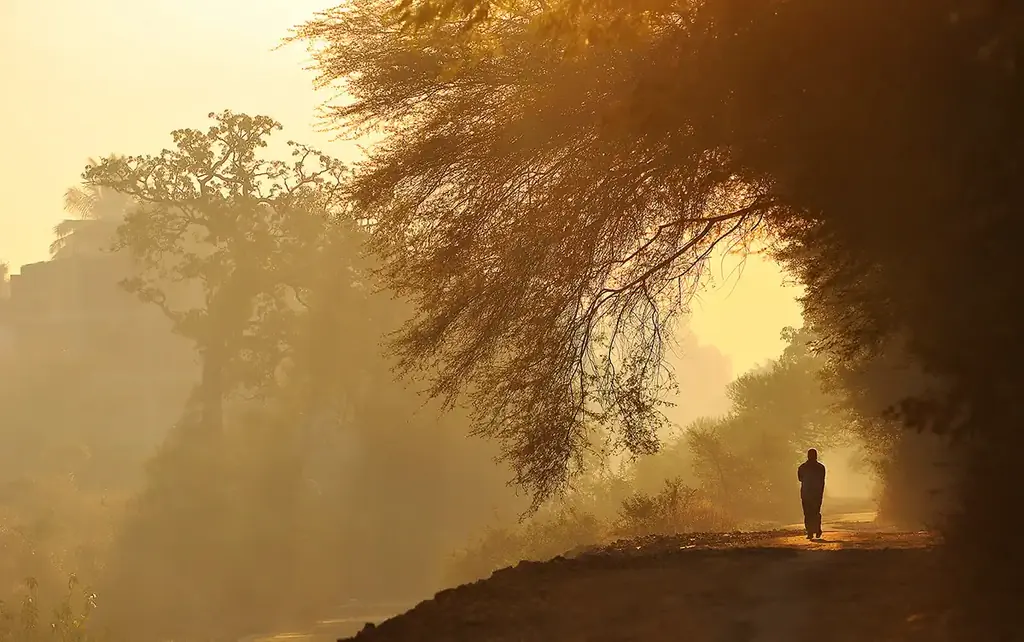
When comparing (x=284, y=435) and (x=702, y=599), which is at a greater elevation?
(x=284, y=435)

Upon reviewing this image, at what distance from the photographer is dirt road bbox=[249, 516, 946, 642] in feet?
33.8

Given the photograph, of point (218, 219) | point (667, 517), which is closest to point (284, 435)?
point (218, 219)

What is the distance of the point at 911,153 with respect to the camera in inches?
400

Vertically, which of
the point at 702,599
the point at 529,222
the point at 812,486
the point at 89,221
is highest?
the point at 89,221

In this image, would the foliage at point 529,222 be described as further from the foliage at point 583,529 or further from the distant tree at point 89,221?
the distant tree at point 89,221

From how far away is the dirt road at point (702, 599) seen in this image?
10.3m

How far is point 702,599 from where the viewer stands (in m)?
11.8

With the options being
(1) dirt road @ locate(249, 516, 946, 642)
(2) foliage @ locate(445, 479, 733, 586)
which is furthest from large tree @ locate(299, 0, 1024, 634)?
(2) foliage @ locate(445, 479, 733, 586)

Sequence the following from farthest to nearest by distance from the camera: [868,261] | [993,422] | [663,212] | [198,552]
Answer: [198,552], [663,212], [868,261], [993,422]

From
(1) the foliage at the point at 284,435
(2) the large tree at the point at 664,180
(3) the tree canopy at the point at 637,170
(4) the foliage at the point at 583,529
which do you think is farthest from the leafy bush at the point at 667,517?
(1) the foliage at the point at 284,435

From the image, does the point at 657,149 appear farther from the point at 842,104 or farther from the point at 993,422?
the point at 993,422

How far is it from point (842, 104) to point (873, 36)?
65cm

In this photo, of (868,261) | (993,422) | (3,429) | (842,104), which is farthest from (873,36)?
(3,429)

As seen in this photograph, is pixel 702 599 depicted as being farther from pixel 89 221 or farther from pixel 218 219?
pixel 89 221
